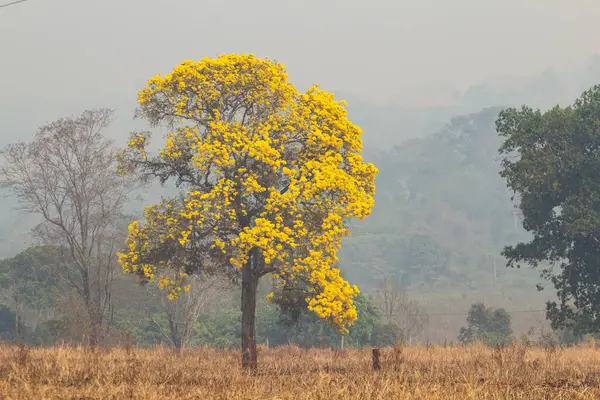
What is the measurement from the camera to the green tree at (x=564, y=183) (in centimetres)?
3428

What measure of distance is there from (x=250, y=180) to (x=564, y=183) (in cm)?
2109

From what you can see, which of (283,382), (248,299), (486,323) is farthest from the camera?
(486,323)

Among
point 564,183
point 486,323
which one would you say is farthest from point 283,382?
point 486,323

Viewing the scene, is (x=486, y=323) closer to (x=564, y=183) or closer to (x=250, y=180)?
(x=564, y=183)

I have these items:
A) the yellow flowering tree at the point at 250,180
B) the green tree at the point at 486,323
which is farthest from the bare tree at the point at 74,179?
the green tree at the point at 486,323

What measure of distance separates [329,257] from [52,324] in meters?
42.2

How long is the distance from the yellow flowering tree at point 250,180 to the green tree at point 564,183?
615 inches

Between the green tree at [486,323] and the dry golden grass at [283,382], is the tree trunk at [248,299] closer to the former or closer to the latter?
the dry golden grass at [283,382]

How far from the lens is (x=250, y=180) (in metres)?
21.0

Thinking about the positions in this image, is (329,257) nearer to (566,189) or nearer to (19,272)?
(566,189)

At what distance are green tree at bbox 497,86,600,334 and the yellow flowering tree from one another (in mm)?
15613

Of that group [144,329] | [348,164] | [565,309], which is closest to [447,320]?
[144,329]

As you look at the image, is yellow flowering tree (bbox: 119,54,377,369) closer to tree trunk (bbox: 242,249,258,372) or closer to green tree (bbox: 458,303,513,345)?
tree trunk (bbox: 242,249,258,372)

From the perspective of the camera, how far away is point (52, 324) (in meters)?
56.8
